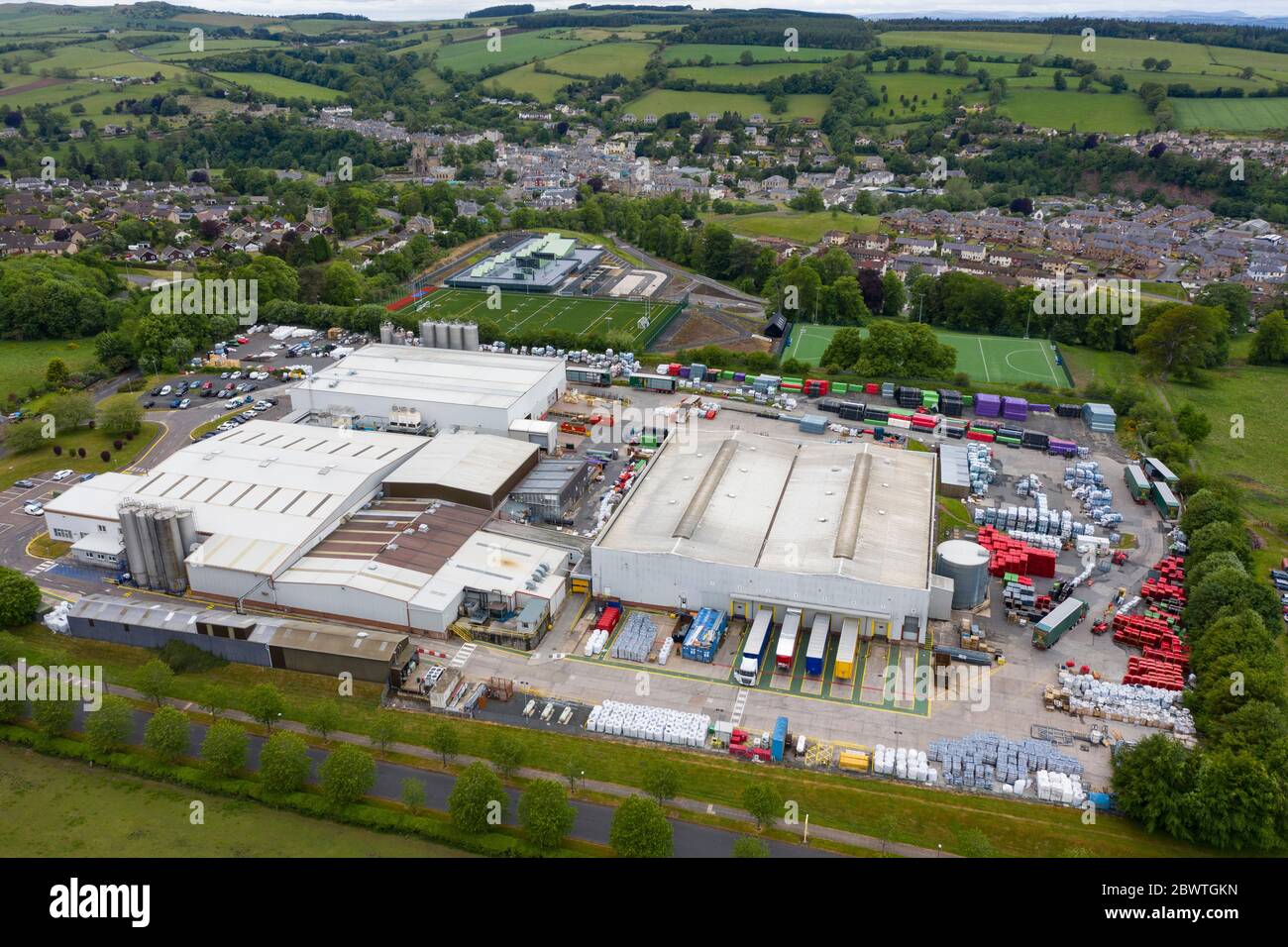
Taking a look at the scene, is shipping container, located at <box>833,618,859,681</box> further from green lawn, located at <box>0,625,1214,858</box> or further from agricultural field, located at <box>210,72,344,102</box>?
agricultural field, located at <box>210,72,344,102</box>

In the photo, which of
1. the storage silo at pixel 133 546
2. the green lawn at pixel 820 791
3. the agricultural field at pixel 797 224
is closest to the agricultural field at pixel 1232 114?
the agricultural field at pixel 797 224

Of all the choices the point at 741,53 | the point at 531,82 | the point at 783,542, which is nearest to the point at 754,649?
the point at 783,542

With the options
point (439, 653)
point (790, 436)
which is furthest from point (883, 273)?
point (439, 653)

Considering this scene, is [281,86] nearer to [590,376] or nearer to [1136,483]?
[590,376]

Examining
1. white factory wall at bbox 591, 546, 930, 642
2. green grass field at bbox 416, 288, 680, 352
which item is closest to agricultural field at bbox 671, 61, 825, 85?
green grass field at bbox 416, 288, 680, 352

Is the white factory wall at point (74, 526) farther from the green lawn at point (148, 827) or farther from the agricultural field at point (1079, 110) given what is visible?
the agricultural field at point (1079, 110)
